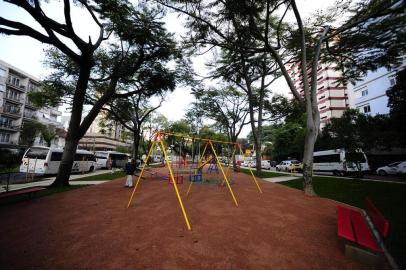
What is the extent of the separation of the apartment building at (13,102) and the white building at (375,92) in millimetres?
62464

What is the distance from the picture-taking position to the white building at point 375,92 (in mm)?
29953

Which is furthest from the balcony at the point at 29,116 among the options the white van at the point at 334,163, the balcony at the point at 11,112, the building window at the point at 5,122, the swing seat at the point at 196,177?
the white van at the point at 334,163

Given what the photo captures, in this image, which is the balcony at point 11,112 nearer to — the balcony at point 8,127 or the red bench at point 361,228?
the balcony at point 8,127

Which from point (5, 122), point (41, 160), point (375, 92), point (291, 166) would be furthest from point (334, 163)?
point (5, 122)

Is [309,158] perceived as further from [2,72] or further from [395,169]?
[2,72]

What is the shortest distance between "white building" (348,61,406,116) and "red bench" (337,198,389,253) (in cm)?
3309

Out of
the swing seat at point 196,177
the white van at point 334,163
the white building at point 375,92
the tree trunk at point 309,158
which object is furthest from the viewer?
the white building at point 375,92

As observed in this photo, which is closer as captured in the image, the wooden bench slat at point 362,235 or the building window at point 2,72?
the wooden bench slat at point 362,235

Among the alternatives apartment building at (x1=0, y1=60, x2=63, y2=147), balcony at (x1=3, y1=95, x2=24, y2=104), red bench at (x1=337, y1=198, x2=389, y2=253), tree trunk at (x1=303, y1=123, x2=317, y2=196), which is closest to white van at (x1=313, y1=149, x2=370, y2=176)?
tree trunk at (x1=303, y1=123, x2=317, y2=196)

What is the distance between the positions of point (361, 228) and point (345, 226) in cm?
29

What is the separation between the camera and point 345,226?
4.29 meters

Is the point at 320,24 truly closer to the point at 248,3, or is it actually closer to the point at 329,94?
the point at 248,3

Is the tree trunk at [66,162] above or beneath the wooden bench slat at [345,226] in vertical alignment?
above

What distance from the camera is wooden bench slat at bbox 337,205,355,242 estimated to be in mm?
3789
